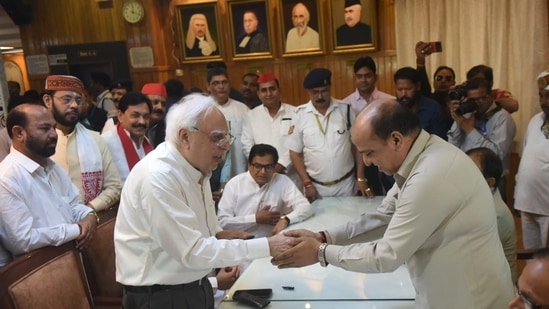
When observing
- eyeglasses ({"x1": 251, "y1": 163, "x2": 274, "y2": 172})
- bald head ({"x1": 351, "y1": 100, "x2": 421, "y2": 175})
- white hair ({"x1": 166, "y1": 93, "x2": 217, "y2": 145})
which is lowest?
eyeglasses ({"x1": 251, "y1": 163, "x2": 274, "y2": 172})

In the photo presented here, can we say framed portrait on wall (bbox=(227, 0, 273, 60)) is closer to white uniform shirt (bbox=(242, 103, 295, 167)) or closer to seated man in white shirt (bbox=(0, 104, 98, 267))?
white uniform shirt (bbox=(242, 103, 295, 167))

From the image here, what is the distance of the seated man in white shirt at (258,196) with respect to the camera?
3084 mm

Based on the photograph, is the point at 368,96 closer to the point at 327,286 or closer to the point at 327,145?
the point at 327,145

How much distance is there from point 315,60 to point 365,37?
698mm

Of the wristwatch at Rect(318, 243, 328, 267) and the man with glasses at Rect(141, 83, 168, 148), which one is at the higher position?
the man with glasses at Rect(141, 83, 168, 148)

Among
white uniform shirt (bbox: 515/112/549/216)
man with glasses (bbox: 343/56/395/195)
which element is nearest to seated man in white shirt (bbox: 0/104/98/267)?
man with glasses (bbox: 343/56/395/195)

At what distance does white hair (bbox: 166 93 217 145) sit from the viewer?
1.70 m

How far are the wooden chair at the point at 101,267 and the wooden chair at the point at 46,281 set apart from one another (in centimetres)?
17

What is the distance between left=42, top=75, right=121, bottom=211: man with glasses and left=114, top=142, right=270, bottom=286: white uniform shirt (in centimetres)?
130

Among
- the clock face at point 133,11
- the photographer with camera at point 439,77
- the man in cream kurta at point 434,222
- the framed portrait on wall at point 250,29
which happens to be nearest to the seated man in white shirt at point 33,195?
the man in cream kurta at point 434,222

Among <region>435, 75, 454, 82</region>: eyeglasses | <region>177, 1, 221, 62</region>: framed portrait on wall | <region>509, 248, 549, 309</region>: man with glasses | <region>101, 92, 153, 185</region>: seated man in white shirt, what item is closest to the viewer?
<region>509, 248, 549, 309</region>: man with glasses

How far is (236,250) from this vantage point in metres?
1.73

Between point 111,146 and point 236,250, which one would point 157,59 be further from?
point 236,250

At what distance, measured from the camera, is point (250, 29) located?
595cm
